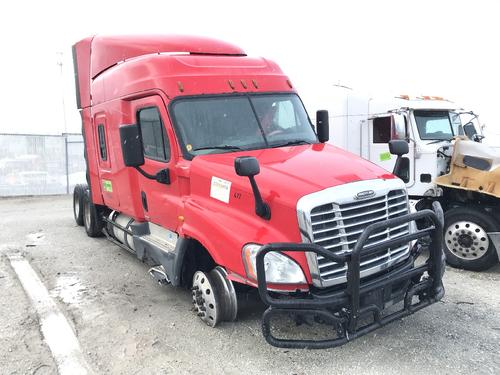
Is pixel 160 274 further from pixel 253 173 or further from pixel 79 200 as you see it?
pixel 79 200

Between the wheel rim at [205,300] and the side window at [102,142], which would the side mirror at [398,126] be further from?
the side window at [102,142]

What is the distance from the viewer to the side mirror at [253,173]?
3.58m

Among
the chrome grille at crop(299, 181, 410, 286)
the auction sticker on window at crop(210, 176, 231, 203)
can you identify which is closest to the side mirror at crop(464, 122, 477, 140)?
the chrome grille at crop(299, 181, 410, 286)

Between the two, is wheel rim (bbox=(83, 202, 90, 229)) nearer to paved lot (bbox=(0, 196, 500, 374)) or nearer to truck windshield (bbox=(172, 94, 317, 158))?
paved lot (bbox=(0, 196, 500, 374))

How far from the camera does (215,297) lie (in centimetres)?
419

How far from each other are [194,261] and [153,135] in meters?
1.52

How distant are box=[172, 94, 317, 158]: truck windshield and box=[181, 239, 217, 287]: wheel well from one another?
37.5 inches

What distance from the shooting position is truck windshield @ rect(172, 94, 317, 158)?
4633 mm

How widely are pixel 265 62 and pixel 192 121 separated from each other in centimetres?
149

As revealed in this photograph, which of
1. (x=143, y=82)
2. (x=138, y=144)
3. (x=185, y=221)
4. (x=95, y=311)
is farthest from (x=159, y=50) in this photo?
(x=95, y=311)

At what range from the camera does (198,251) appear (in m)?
4.65

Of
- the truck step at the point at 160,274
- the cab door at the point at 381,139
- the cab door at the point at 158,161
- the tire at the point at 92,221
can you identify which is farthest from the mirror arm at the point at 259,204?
the tire at the point at 92,221

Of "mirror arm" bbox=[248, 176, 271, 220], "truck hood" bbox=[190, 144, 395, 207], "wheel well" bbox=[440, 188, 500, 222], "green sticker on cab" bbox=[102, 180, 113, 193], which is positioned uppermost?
"truck hood" bbox=[190, 144, 395, 207]

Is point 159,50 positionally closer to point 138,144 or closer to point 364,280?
point 138,144
